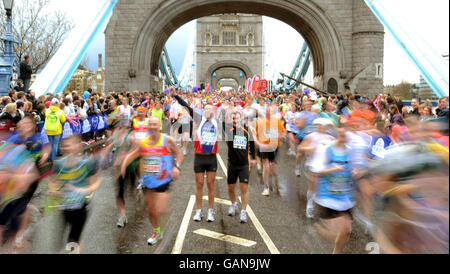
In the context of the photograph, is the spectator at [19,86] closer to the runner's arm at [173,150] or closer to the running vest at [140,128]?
the running vest at [140,128]

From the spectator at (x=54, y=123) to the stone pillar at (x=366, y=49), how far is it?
67.5ft

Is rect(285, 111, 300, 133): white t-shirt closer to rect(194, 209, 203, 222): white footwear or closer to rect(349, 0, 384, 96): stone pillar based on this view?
rect(194, 209, 203, 222): white footwear

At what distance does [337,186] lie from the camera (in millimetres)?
4699

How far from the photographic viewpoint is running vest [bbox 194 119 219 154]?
6.90 metres

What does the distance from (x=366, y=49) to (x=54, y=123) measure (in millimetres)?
21515

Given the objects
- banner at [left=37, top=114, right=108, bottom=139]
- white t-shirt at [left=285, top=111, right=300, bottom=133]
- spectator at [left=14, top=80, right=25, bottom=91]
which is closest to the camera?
banner at [left=37, top=114, right=108, bottom=139]

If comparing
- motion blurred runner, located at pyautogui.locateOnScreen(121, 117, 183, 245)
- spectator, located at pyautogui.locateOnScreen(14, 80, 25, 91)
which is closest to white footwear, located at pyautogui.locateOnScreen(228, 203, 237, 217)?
motion blurred runner, located at pyautogui.locateOnScreen(121, 117, 183, 245)

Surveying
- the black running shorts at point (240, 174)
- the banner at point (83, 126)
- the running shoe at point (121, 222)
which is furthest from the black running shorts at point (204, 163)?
the banner at point (83, 126)

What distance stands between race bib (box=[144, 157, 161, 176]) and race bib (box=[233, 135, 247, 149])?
1897mm

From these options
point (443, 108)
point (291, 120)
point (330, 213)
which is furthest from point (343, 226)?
point (291, 120)

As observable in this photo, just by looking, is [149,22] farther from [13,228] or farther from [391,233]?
[391,233]

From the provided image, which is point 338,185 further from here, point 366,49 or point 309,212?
point 366,49
